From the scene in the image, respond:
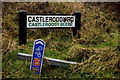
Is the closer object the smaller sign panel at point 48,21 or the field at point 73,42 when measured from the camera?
the field at point 73,42

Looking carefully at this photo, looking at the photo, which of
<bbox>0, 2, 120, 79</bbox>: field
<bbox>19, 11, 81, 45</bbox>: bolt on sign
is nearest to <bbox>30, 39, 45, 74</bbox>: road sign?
<bbox>0, 2, 120, 79</bbox>: field

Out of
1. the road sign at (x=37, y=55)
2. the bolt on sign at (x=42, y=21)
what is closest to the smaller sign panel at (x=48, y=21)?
the bolt on sign at (x=42, y=21)

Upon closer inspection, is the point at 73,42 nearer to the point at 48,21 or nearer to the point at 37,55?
the point at 48,21

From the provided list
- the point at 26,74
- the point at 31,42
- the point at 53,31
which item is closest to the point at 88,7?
the point at 53,31

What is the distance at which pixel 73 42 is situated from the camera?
6.00 m

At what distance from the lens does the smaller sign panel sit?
6.00 meters

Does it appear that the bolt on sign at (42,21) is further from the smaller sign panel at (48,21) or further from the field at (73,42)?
the field at (73,42)

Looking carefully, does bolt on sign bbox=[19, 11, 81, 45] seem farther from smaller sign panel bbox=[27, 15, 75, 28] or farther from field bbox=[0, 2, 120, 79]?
field bbox=[0, 2, 120, 79]

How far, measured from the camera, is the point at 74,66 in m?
5.03

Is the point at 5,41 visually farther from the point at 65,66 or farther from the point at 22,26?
the point at 65,66

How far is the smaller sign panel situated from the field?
0.35 metres

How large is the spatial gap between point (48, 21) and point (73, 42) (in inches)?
30.2

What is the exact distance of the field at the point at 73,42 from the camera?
499 cm

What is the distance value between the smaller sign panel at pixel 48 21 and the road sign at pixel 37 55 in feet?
4.08
